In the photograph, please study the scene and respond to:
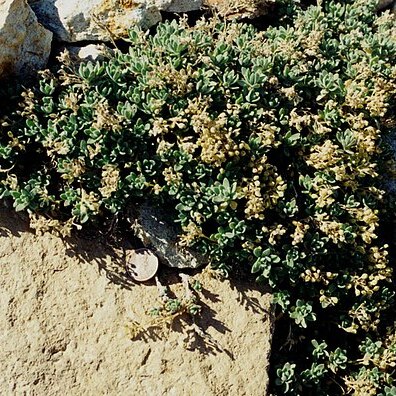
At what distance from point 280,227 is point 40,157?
1.69 metres

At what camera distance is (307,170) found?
15.6ft

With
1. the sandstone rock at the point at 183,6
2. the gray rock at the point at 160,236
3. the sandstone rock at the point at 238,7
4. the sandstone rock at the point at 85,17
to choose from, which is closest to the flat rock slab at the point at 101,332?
the gray rock at the point at 160,236

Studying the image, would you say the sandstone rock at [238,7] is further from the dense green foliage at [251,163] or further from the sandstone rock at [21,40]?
the sandstone rock at [21,40]

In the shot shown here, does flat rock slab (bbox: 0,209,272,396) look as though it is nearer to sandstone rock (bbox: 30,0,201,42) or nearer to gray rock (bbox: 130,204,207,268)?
gray rock (bbox: 130,204,207,268)

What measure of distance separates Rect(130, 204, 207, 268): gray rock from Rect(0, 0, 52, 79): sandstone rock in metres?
1.24

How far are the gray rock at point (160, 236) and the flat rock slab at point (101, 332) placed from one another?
14 cm

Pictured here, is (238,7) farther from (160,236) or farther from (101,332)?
(101,332)

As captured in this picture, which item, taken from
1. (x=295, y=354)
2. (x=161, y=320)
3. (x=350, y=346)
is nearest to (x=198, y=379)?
(x=161, y=320)

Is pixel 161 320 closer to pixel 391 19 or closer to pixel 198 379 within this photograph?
pixel 198 379

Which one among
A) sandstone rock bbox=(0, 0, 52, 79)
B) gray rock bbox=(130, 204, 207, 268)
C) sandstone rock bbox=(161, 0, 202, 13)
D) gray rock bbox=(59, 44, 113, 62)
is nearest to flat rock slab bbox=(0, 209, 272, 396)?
gray rock bbox=(130, 204, 207, 268)

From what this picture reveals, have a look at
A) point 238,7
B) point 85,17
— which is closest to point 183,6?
point 238,7

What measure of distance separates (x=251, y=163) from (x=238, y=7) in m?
→ 1.46

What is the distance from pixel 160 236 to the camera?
4.52m

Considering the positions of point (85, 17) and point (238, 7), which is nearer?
point (85, 17)
